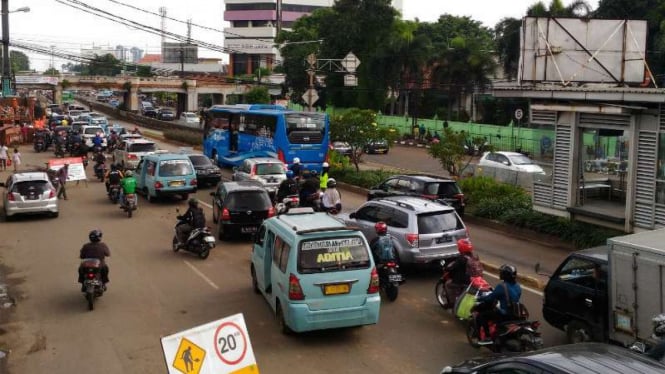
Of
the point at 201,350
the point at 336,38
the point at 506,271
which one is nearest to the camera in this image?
the point at 201,350

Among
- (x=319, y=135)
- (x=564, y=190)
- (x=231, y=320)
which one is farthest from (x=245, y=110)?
(x=231, y=320)

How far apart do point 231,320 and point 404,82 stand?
57290 mm

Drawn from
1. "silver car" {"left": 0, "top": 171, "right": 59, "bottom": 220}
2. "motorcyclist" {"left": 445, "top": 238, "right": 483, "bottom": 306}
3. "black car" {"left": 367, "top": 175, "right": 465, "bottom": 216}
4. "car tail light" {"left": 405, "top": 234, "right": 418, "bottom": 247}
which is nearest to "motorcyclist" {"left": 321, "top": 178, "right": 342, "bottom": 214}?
"black car" {"left": 367, "top": 175, "right": 465, "bottom": 216}

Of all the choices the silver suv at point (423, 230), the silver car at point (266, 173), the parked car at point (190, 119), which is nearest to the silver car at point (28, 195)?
the silver car at point (266, 173)

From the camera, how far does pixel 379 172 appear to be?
3023 cm

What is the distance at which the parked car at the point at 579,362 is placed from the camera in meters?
5.96

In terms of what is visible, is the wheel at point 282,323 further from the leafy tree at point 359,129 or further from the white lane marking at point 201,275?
the leafy tree at point 359,129

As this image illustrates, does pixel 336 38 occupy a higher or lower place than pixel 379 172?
higher

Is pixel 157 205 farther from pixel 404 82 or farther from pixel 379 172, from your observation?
pixel 404 82

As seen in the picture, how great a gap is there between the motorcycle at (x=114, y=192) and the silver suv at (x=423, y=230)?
1359 centimetres

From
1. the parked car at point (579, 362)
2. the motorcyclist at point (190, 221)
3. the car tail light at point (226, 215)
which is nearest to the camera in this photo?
the parked car at point (579, 362)

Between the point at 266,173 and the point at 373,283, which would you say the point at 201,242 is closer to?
the point at 373,283

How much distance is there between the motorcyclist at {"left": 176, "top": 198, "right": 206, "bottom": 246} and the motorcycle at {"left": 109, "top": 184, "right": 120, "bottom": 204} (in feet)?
29.9

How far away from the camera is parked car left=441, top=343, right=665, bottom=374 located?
235 inches
